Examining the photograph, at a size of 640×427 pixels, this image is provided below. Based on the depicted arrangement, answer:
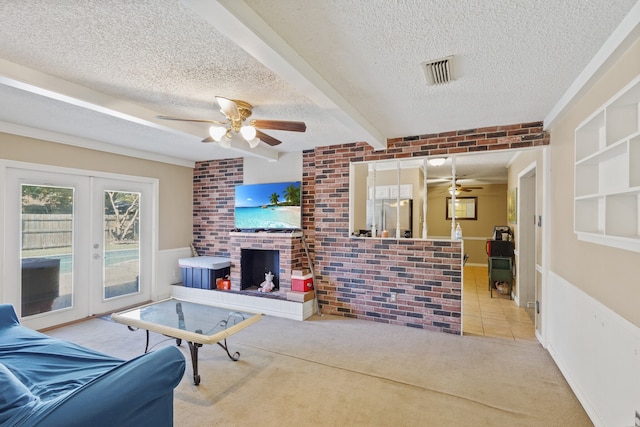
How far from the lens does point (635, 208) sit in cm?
175

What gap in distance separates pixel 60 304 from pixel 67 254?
63cm

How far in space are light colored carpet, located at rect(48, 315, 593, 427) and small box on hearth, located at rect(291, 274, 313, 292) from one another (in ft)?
2.04

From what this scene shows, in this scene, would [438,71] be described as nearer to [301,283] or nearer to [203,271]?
[301,283]

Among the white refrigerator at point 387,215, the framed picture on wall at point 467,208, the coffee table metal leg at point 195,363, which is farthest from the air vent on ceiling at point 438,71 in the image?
the framed picture on wall at point 467,208

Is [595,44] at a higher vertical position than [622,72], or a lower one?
higher

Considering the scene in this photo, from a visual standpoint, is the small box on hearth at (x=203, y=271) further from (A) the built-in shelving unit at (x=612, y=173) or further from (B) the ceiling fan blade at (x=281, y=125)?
(A) the built-in shelving unit at (x=612, y=173)

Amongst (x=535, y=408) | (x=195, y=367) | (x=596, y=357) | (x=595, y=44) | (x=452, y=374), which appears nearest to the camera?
(x=595, y=44)

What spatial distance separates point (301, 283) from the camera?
4164 millimetres

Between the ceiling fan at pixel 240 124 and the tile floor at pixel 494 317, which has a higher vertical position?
the ceiling fan at pixel 240 124

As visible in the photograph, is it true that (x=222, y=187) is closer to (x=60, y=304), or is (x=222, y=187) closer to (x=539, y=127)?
(x=60, y=304)

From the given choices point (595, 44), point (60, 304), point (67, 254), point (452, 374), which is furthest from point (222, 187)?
point (595, 44)

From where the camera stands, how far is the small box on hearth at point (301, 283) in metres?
4.16

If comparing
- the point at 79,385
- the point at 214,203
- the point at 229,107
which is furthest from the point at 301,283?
the point at 79,385

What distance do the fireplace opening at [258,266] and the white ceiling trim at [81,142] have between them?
207 cm
